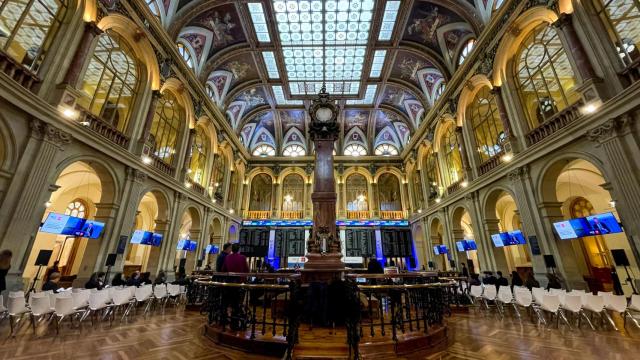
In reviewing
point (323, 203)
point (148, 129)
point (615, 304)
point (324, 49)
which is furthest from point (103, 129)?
point (615, 304)

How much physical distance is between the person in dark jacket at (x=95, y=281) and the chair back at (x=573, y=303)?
1165 centimetres

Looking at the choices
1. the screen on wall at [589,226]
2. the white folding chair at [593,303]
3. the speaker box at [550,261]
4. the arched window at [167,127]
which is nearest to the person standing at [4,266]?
the arched window at [167,127]

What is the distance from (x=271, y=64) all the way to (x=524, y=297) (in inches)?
670

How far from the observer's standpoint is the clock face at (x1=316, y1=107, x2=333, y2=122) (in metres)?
7.35

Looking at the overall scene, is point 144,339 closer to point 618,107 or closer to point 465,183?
point 618,107

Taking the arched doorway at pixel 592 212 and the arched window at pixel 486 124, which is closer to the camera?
the arched doorway at pixel 592 212

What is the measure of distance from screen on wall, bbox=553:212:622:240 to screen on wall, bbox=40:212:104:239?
14.9m

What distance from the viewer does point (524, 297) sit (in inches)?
237

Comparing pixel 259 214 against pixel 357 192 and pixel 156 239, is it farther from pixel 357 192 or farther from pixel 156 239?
pixel 156 239

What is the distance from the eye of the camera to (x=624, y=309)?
502 cm

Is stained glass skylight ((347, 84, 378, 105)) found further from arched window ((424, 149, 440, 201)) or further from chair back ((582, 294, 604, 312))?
Result: chair back ((582, 294, 604, 312))

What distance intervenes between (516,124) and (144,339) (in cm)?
1281

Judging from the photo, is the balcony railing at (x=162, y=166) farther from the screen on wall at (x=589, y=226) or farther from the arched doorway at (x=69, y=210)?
the screen on wall at (x=589, y=226)

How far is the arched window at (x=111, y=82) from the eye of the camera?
8.70 metres
